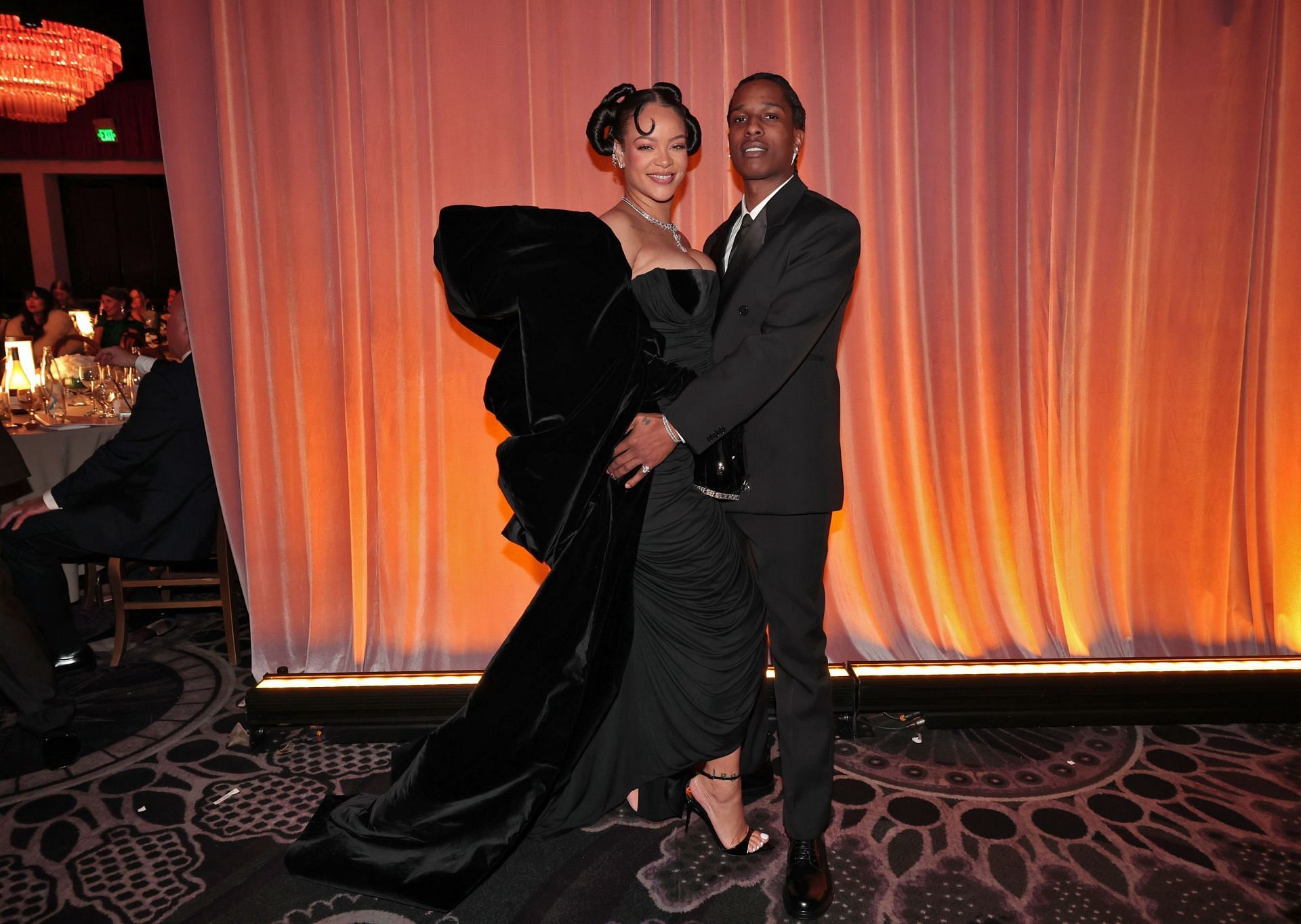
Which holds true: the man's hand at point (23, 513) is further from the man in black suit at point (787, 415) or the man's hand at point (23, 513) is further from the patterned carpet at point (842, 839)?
the man in black suit at point (787, 415)

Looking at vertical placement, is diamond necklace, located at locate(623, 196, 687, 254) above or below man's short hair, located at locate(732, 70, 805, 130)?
below

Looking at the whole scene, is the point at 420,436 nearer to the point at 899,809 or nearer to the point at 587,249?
the point at 587,249

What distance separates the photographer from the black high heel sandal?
2.21 meters

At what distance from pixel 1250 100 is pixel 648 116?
234 centimetres

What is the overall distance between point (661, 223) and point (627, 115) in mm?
239

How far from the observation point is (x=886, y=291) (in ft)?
10.3

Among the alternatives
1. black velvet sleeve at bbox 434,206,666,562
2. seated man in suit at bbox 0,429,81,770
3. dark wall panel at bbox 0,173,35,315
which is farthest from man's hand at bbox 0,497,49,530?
dark wall panel at bbox 0,173,35,315

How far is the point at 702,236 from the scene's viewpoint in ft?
10.2

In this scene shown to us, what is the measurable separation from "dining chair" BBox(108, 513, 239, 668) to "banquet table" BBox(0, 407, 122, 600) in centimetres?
47

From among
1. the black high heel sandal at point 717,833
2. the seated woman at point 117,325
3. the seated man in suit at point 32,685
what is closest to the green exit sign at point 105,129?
the seated woman at point 117,325

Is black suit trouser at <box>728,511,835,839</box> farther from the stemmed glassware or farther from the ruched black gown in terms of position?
the stemmed glassware

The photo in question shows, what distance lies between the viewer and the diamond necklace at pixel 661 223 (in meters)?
1.99

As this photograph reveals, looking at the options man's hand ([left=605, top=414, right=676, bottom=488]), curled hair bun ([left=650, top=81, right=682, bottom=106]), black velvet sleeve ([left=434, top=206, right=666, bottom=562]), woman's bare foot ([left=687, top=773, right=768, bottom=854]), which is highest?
curled hair bun ([left=650, top=81, right=682, bottom=106])

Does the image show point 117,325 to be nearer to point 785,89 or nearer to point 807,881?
point 785,89
